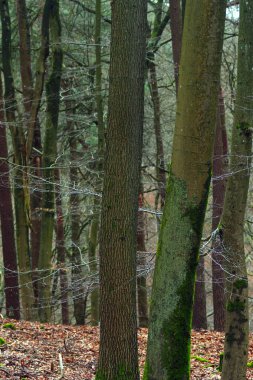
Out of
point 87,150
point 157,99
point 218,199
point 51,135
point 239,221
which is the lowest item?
point 239,221

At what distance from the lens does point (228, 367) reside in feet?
27.8

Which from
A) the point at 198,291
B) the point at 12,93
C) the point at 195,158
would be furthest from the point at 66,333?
the point at 195,158

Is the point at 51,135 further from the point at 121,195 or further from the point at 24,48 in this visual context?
the point at 121,195

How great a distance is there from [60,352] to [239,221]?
13.4 feet

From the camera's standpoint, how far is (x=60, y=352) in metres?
10.5

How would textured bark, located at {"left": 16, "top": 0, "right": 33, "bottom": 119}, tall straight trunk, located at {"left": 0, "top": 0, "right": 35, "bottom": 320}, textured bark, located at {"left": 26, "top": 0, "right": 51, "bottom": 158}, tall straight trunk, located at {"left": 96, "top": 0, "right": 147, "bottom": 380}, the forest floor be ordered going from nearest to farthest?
tall straight trunk, located at {"left": 96, "top": 0, "right": 147, "bottom": 380}, the forest floor, textured bark, located at {"left": 26, "top": 0, "right": 51, "bottom": 158}, tall straight trunk, located at {"left": 0, "top": 0, "right": 35, "bottom": 320}, textured bark, located at {"left": 16, "top": 0, "right": 33, "bottom": 119}

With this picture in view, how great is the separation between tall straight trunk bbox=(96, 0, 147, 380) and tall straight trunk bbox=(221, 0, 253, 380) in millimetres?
2133

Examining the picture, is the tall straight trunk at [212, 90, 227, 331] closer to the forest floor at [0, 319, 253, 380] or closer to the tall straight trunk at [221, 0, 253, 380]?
the forest floor at [0, 319, 253, 380]

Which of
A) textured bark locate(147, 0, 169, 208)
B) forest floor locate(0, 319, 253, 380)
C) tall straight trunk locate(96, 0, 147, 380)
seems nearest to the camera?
tall straight trunk locate(96, 0, 147, 380)

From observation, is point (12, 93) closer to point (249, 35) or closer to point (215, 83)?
point (249, 35)

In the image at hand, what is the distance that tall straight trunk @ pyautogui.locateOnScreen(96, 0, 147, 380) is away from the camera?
668 centimetres

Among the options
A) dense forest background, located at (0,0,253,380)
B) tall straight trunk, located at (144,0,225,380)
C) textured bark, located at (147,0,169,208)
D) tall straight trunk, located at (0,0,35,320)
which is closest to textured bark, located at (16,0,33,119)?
dense forest background, located at (0,0,253,380)

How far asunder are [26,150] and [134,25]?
26.5 feet

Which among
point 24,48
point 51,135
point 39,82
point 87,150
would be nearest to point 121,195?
point 39,82
